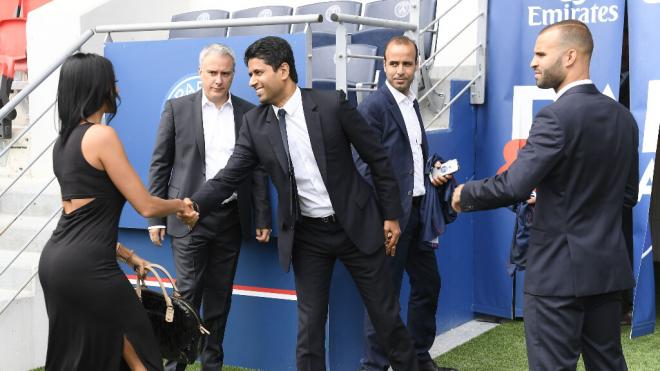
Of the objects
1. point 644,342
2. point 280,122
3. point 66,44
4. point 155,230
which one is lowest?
point 644,342

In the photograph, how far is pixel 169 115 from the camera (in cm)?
490

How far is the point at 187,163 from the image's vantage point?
486 cm

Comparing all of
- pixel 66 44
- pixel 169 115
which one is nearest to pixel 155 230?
pixel 169 115

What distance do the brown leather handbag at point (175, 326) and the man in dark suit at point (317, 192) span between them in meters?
0.60

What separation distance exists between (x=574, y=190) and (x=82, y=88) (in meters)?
1.91

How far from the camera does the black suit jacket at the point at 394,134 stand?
479 cm

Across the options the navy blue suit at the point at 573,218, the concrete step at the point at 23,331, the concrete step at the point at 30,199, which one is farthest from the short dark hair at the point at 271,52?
the concrete step at the point at 30,199

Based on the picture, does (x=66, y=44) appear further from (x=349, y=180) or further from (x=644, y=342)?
(x=644, y=342)

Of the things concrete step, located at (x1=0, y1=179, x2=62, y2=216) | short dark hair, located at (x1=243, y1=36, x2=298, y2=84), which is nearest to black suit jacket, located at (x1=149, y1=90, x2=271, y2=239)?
short dark hair, located at (x1=243, y1=36, x2=298, y2=84)

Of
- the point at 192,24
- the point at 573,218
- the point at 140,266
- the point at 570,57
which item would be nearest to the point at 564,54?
the point at 570,57

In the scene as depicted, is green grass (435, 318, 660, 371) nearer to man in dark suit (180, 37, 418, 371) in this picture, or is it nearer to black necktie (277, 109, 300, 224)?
man in dark suit (180, 37, 418, 371)

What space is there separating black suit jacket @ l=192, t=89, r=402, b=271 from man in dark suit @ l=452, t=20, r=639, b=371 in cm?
79

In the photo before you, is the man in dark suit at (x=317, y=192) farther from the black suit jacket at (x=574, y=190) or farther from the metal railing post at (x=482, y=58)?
the metal railing post at (x=482, y=58)

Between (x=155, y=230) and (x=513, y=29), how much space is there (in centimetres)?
280
